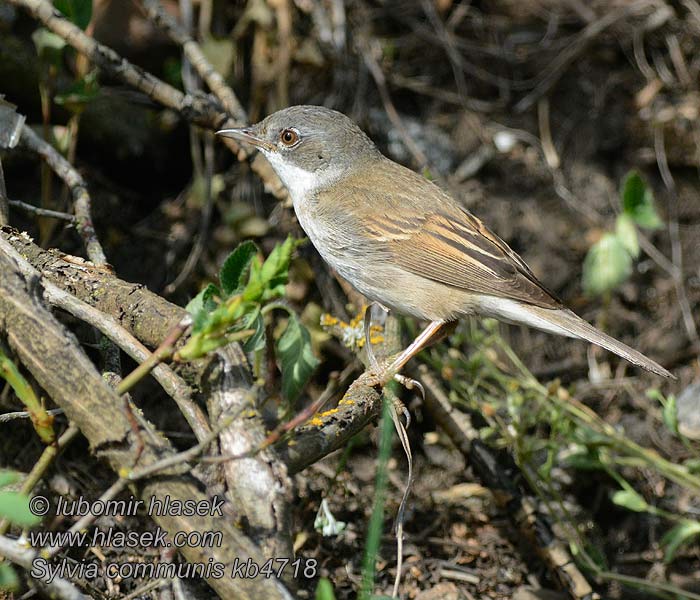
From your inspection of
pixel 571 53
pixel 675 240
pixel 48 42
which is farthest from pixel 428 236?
pixel 571 53

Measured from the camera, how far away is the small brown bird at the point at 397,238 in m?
3.98

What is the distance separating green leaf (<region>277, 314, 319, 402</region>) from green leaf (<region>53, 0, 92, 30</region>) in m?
2.62

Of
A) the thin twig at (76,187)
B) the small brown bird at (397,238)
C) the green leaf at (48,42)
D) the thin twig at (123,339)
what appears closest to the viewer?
the thin twig at (123,339)

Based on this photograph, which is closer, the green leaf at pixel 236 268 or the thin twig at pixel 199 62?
the green leaf at pixel 236 268

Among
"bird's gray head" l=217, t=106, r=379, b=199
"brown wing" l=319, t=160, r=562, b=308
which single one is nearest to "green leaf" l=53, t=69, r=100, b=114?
"bird's gray head" l=217, t=106, r=379, b=199

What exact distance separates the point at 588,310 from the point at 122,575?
4161mm

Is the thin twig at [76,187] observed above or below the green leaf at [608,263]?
above

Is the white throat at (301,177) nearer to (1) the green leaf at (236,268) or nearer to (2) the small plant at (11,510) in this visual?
(1) the green leaf at (236,268)

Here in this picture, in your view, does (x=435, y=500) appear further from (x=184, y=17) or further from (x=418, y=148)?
(x=184, y=17)

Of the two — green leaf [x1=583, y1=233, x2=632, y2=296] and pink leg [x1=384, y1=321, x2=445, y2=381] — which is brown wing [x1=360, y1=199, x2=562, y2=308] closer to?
pink leg [x1=384, y1=321, x2=445, y2=381]

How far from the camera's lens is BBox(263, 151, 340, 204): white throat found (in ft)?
15.1

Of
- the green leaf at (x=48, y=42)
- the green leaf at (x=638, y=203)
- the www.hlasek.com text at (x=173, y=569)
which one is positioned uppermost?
the green leaf at (x=48, y=42)

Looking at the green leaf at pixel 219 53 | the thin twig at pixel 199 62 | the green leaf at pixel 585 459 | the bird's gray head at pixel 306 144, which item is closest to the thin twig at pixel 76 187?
the bird's gray head at pixel 306 144

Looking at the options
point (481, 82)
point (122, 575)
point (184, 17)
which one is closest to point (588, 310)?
point (481, 82)
